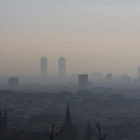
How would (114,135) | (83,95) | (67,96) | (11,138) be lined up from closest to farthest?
(11,138) < (114,135) < (67,96) < (83,95)

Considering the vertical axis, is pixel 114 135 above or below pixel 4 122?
below

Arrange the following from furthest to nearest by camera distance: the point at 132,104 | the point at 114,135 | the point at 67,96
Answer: the point at 67,96, the point at 132,104, the point at 114,135

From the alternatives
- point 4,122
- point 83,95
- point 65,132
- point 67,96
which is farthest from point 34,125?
point 83,95

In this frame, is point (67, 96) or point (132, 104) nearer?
point (132, 104)

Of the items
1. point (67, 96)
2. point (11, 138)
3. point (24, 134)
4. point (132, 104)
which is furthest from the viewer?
point (67, 96)

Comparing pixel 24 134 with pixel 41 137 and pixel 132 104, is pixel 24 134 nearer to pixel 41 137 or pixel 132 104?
pixel 41 137

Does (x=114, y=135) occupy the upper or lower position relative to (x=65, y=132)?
lower

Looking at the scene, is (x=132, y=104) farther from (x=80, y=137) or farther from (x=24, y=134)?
(x=24, y=134)

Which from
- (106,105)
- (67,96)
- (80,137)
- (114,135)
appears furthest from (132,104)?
(80,137)

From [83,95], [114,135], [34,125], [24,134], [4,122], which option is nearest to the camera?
[24,134]
